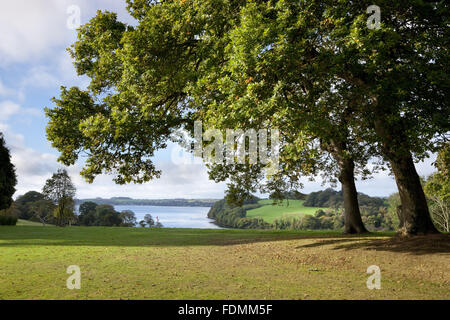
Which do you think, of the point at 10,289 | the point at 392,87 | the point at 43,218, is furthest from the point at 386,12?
the point at 43,218

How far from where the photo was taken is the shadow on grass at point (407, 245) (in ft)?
39.6

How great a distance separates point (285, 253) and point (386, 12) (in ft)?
35.2

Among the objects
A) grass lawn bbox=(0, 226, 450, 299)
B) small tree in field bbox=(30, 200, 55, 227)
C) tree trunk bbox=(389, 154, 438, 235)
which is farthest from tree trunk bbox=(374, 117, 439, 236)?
small tree in field bbox=(30, 200, 55, 227)

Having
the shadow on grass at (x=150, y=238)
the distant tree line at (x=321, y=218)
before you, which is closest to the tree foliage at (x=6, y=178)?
the shadow on grass at (x=150, y=238)

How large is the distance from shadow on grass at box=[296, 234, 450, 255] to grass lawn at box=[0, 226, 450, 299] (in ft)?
0.11

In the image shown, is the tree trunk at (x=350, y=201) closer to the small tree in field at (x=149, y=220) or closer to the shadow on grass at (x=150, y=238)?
the shadow on grass at (x=150, y=238)

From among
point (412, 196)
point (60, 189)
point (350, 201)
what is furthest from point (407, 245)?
point (60, 189)

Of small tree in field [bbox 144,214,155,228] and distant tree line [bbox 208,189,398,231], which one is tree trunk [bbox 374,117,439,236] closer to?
distant tree line [bbox 208,189,398,231]

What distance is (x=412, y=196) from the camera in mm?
13977

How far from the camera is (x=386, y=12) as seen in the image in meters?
12.0

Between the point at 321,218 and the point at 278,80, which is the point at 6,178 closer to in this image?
the point at 278,80

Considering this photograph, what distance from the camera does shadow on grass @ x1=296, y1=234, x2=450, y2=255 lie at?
475 inches
